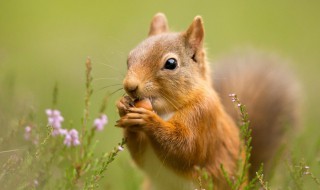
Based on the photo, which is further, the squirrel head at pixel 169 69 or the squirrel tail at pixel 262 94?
the squirrel tail at pixel 262 94

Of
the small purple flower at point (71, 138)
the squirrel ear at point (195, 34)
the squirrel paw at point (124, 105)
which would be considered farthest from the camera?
the squirrel ear at point (195, 34)

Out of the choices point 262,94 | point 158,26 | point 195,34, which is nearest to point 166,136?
point 195,34

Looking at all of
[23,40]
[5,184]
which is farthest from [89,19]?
[5,184]

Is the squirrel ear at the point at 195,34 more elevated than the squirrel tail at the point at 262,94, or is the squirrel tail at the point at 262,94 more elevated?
the squirrel ear at the point at 195,34

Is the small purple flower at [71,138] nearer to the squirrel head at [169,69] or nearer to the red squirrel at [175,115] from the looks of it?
the red squirrel at [175,115]

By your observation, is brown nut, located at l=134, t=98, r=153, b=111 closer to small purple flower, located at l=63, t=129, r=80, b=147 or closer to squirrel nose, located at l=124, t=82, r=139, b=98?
squirrel nose, located at l=124, t=82, r=139, b=98

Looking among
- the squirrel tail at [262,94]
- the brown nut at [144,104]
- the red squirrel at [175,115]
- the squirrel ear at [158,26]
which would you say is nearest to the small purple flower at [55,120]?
the red squirrel at [175,115]

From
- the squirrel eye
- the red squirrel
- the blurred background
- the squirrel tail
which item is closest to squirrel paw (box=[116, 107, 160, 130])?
the red squirrel

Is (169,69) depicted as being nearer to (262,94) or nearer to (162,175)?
(162,175)
